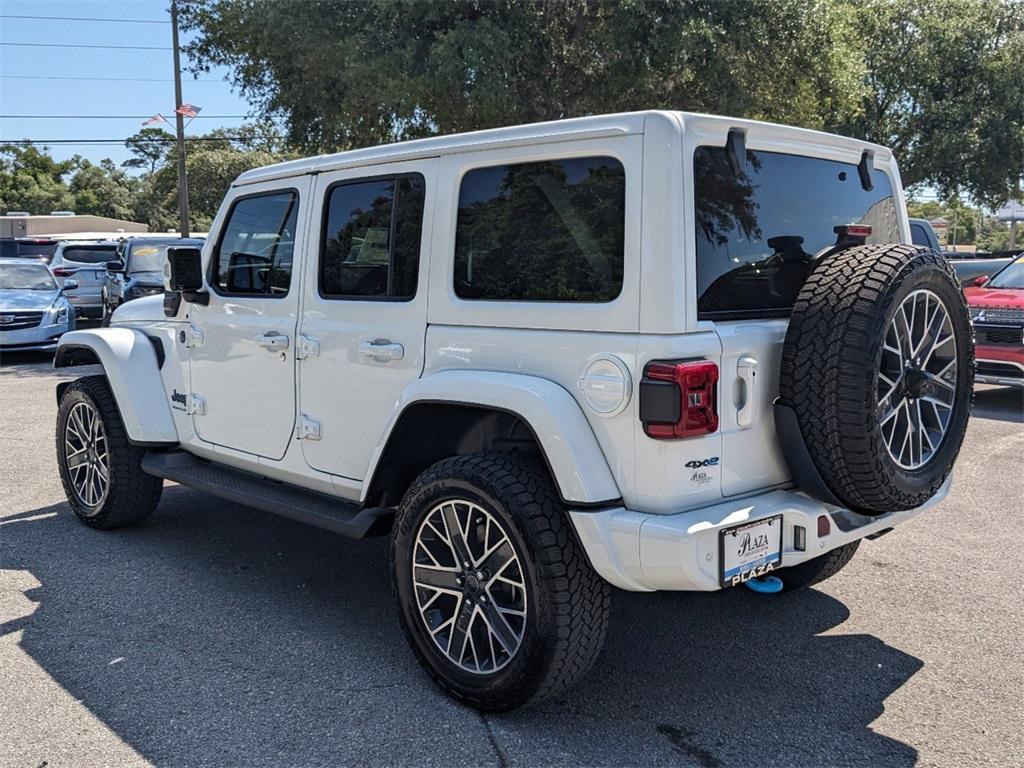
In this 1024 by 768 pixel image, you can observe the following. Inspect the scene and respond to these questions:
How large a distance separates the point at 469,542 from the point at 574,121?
1540 millimetres

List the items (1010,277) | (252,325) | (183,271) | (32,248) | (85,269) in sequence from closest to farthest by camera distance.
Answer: (252,325) < (183,271) < (1010,277) < (85,269) < (32,248)

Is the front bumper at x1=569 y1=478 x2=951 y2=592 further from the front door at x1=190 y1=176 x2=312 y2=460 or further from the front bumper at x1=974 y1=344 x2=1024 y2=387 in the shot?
the front bumper at x1=974 y1=344 x2=1024 y2=387

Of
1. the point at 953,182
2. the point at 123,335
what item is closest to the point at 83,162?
the point at 953,182

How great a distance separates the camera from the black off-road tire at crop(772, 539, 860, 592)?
436 cm

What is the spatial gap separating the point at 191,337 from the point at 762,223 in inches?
121

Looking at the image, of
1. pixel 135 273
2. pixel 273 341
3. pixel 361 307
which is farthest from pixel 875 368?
pixel 135 273

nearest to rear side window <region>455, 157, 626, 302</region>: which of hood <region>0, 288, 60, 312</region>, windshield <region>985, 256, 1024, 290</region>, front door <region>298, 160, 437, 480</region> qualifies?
front door <region>298, 160, 437, 480</region>

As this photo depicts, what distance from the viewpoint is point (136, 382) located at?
519 cm

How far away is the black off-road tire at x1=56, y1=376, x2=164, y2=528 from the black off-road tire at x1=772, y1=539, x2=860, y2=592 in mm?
3506

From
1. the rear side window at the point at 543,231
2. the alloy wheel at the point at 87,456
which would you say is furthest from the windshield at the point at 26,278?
the rear side window at the point at 543,231

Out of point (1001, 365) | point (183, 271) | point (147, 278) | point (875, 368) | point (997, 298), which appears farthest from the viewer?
point (147, 278)

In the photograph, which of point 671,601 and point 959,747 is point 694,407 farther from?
point 671,601

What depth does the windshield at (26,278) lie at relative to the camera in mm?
14867

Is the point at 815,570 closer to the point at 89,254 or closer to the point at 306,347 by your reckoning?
the point at 306,347
